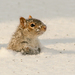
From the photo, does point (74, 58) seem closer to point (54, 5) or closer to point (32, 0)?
point (54, 5)

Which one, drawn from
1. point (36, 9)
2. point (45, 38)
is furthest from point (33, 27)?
point (36, 9)

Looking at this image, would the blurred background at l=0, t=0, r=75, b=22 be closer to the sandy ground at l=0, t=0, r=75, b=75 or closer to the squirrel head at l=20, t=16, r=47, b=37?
the sandy ground at l=0, t=0, r=75, b=75

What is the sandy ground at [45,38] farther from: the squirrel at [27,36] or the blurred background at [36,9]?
the squirrel at [27,36]

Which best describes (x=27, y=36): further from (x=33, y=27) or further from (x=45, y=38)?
(x=45, y=38)

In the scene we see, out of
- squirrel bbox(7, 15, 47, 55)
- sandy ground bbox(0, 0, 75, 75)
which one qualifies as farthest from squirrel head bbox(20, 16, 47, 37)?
sandy ground bbox(0, 0, 75, 75)

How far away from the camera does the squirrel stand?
9.38 m

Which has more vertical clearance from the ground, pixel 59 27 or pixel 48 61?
pixel 59 27

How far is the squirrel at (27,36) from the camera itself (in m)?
9.38

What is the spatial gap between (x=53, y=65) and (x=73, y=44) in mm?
3990

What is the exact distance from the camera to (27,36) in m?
9.46

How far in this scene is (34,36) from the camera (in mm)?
9461

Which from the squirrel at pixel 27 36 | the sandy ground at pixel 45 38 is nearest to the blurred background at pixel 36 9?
the sandy ground at pixel 45 38

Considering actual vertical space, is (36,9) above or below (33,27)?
above

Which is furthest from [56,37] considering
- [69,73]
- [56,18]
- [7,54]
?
[69,73]
